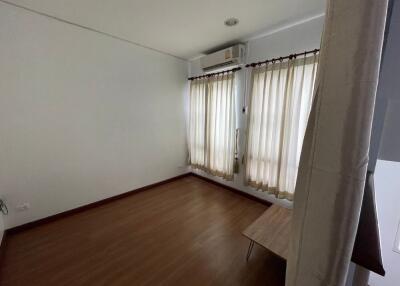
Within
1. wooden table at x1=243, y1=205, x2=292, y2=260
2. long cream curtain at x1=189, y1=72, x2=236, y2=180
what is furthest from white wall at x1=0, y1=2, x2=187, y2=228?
wooden table at x1=243, y1=205, x2=292, y2=260

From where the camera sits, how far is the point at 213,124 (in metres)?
3.12

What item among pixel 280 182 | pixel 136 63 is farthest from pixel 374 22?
pixel 136 63

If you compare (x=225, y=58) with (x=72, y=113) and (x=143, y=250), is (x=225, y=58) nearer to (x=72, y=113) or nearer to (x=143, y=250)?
(x=72, y=113)

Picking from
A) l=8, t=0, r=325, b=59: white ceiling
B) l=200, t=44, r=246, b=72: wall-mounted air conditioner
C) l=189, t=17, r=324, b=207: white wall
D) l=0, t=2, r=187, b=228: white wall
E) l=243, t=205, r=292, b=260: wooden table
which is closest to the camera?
l=243, t=205, r=292, b=260: wooden table

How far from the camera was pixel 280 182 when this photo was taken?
2.31m

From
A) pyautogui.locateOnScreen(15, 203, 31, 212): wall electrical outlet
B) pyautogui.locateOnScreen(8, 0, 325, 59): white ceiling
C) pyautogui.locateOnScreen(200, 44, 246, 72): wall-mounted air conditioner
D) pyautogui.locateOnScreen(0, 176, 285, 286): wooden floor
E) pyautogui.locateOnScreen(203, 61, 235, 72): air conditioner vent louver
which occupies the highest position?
pyautogui.locateOnScreen(8, 0, 325, 59): white ceiling

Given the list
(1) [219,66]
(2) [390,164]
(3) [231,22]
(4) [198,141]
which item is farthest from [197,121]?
(2) [390,164]

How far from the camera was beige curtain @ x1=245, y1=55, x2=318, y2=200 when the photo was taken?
80.8 inches

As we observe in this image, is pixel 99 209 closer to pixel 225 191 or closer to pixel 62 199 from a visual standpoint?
pixel 62 199

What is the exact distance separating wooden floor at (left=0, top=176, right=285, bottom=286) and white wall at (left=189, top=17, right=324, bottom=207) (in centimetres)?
43

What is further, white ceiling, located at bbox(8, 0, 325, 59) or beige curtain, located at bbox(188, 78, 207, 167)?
beige curtain, located at bbox(188, 78, 207, 167)

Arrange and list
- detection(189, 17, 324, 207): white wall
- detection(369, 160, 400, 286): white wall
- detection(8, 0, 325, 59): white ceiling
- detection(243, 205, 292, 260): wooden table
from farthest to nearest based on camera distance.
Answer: detection(189, 17, 324, 207): white wall < detection(8, 0, 325, 59): white ceiling < detection(243, 205, 292, 260): wooden table < detection(369, 160, 400, 286): white wall

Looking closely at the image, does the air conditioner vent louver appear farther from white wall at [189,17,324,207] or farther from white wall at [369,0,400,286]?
white wall at [369,0,400,286]

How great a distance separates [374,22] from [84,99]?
2816mm
